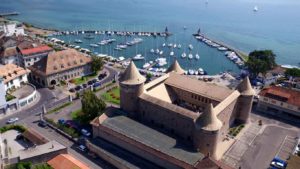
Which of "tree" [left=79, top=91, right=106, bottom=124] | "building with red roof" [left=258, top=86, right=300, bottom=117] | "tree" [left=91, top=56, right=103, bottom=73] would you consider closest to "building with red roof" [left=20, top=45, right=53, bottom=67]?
"tree" [left=91, top=56, right=103, bottom=73]

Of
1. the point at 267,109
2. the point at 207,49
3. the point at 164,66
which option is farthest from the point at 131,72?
the point at 207,49

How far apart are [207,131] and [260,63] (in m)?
52.5

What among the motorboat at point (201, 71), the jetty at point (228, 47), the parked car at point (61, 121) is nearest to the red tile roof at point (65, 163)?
the parked car at point (61, 121)

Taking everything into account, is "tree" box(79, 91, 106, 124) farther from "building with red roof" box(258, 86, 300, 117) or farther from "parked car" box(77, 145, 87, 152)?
"building with red roof" box(258, 86, 300, 117)

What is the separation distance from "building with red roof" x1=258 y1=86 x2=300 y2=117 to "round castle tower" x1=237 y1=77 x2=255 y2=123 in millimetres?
9821

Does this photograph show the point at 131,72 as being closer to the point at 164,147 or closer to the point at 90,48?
the point at 164,147

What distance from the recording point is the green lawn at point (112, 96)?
85.1 m

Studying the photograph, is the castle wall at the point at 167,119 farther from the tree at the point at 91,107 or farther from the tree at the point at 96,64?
the tree at the point at 96,64

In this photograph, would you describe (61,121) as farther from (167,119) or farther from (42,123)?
(167,119)

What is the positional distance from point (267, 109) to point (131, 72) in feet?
131

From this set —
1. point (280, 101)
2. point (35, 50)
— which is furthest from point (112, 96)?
point (280, 101)

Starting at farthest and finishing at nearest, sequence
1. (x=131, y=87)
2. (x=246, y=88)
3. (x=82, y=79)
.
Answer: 1. (x=82, y=79)
2. (x=246, y=88)
3. (x=131, y=87)

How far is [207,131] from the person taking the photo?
55.4m

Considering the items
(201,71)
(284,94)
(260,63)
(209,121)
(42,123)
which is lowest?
(42,123)
